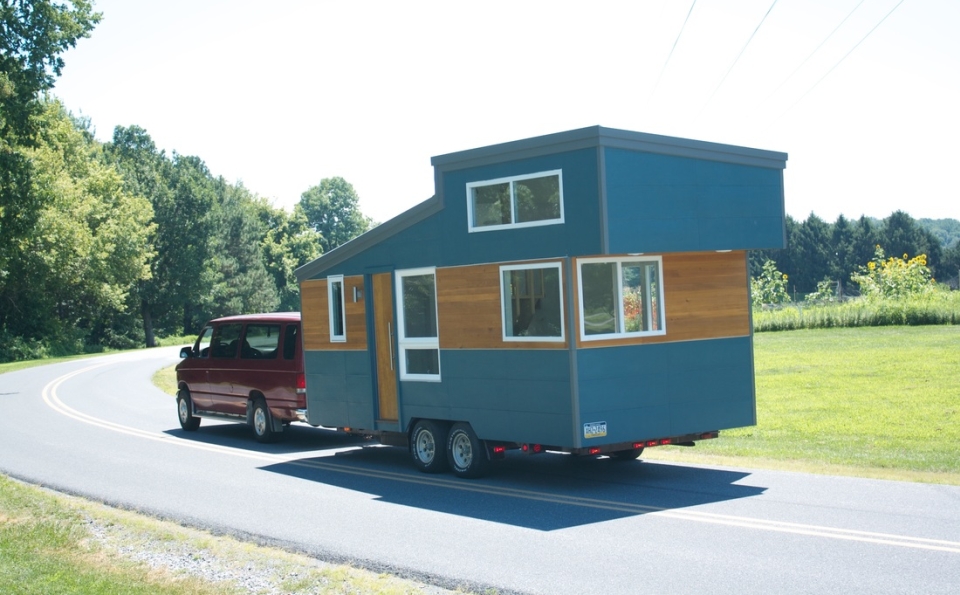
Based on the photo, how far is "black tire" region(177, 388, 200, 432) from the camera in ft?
60.7

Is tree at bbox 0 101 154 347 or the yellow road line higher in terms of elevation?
tree at bbox 0 101 154 347

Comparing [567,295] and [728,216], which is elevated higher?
[728,216]

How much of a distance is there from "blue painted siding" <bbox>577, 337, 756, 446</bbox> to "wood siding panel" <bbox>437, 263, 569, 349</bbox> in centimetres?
99

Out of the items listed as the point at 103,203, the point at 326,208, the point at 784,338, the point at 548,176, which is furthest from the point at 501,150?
the point at 326,208

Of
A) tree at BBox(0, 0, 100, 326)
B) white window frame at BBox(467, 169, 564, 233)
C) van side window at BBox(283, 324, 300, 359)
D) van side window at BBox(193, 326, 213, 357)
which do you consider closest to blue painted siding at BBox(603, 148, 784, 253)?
white window frame at BBox(467, 169, 564, 233)

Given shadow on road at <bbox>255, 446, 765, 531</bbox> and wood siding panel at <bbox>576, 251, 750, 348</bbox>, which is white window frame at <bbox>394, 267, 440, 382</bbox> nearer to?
shadow on road at <bbox>255, 446, 765, 531</bbox>

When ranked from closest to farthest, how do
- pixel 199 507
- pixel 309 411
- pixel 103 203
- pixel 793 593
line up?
pixel 793 593
pixel 199 507
pixel 309 411
pixel 103 203

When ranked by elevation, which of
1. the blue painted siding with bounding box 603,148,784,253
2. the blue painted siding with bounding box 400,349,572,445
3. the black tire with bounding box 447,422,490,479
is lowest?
the black tire with bounding box 447,422,490,479

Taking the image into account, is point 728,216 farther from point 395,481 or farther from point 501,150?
point 395,481

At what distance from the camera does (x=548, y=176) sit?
36.5 feet

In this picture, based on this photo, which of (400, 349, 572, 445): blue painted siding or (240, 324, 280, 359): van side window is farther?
(240, 324, 280, 359): van side window

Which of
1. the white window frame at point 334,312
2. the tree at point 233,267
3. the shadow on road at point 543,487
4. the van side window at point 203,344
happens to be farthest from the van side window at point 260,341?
the tree at point 233,267

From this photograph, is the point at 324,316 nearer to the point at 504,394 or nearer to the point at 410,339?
the point at 410,339

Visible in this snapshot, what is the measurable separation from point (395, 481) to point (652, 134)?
5.24 m
